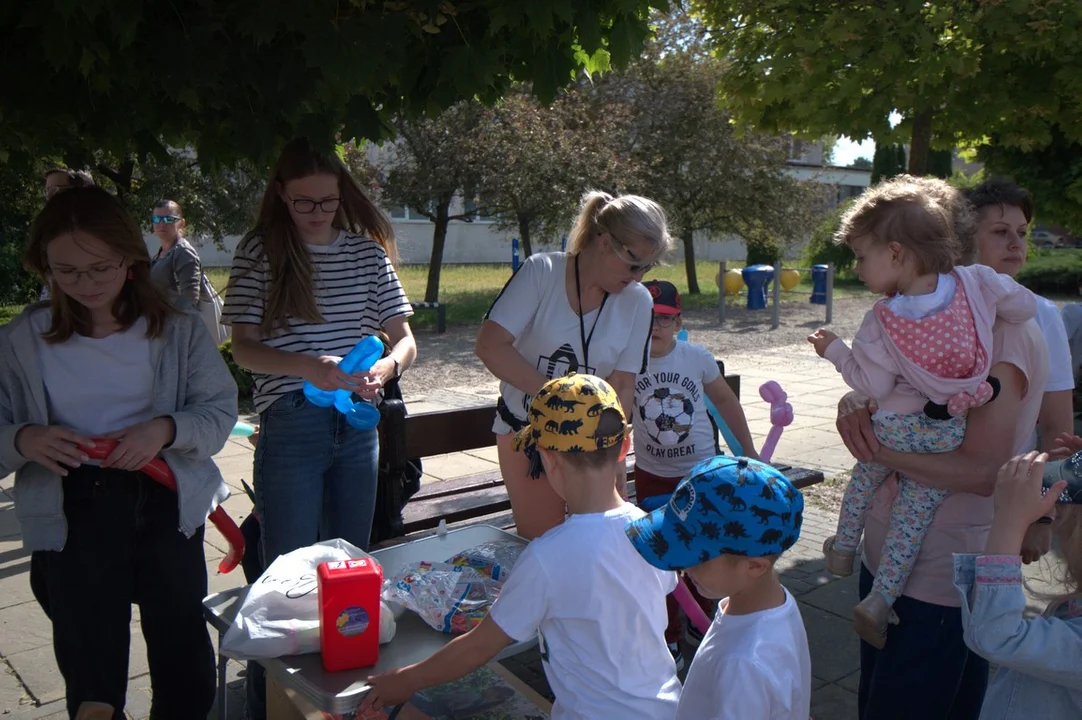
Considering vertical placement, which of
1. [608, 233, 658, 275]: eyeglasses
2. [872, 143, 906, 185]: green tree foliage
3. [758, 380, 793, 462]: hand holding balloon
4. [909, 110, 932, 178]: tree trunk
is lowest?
[758, 380, 793, 462]: hand holding balloon

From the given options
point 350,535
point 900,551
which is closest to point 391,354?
point 350,535

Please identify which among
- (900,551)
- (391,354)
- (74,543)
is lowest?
(74,543)

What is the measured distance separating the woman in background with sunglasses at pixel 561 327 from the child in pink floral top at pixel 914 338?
32.2 inches

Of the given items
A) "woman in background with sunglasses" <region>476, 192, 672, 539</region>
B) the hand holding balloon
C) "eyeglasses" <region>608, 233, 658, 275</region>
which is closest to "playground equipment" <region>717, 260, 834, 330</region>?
the hand holding balloon

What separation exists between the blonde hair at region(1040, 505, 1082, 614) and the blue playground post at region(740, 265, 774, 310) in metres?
17.7

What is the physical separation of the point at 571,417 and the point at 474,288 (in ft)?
69.7

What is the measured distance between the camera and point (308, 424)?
114 inches

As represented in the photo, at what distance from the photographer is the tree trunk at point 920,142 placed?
583 centimetres

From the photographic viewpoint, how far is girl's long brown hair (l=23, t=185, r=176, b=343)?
8.15 feet

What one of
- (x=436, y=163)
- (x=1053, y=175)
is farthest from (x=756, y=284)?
(x=1053, y=175)

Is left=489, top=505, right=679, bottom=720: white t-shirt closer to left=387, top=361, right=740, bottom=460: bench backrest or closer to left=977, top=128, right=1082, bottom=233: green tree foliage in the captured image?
left=387, top=361, right=740, bottom=460: bench backrest

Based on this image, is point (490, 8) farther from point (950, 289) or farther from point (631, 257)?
point (950, 289)

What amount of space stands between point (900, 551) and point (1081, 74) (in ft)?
12.7

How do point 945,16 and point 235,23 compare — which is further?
point 945,16
